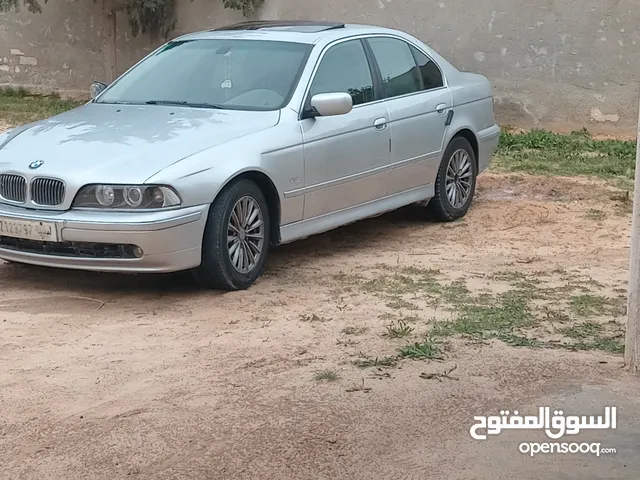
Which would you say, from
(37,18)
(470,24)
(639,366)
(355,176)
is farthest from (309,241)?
(37,18)

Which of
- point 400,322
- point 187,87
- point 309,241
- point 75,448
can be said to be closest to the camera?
point 75,448

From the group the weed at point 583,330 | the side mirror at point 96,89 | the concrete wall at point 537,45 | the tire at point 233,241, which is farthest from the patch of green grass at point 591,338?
the concrete wall at point 537,45

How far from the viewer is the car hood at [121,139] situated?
6.36m

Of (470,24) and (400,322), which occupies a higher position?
(470,24)

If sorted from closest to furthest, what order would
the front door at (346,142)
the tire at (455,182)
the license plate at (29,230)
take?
1. the license plate at (29,230)
2. the front door at (346,142)
3. the tire at (455,182)

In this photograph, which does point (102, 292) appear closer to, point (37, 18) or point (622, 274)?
point (622, 274)

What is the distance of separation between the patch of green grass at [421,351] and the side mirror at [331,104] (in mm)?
2110

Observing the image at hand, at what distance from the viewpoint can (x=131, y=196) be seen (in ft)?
20.5

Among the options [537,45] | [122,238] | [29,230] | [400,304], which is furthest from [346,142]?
[537,45]

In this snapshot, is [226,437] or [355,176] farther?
[355,176]

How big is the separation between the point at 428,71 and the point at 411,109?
627 mm

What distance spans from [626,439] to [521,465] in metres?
0.50

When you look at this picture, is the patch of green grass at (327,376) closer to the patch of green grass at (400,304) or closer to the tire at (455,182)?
Answer: the patch of green grass at (400,304)

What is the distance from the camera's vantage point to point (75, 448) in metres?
4.35
